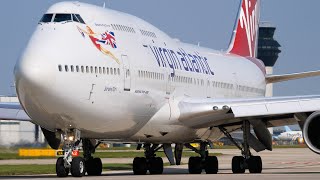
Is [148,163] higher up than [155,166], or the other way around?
[148,163]

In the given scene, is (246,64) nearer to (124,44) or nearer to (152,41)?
(152,41)

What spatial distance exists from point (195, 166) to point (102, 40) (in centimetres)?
927

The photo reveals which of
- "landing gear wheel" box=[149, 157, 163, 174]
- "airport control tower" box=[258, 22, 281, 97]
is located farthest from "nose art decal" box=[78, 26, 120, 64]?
"airport control tower" box=[258, 22, 281, 97]

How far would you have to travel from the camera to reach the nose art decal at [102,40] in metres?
27.9

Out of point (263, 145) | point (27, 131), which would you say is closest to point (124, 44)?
point (263, 145)

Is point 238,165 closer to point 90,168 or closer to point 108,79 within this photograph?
point 90,168

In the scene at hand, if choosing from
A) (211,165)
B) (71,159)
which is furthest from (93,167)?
(211,165)

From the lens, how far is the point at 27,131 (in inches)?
2724

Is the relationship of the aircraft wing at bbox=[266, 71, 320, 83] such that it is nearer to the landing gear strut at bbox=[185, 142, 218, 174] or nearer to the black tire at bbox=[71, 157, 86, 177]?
the landing gear strut at bbox=[185, 142, 218, 174]

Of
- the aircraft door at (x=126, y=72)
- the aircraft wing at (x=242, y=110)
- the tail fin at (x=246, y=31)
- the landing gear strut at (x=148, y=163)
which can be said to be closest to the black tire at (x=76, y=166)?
the aircraft door at (x=126, y=72)

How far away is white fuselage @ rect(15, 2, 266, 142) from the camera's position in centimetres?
2619

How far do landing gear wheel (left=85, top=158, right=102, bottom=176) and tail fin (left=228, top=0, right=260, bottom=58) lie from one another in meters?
14.6

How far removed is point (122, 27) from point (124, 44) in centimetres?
89

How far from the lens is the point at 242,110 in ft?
104
